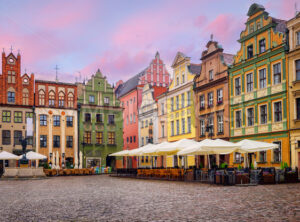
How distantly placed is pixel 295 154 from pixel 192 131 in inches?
636

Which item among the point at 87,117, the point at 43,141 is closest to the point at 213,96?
the point at 87,117

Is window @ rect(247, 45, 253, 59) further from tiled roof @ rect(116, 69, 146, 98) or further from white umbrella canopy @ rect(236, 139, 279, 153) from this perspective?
tiled roof @ rect(116, 69, 146, 98)

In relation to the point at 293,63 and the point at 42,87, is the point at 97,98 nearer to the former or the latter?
the point at 42,87

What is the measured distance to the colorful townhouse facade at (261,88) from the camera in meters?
30.4

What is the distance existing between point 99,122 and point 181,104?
50.2 ft

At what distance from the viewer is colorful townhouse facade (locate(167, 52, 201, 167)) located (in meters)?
44.2

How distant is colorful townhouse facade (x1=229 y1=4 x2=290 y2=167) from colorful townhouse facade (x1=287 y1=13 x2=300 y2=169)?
Answer: 52 centimetres

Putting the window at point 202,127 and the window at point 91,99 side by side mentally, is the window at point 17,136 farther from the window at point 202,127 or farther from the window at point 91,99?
the window at point 202,127

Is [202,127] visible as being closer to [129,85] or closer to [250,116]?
[250,116]

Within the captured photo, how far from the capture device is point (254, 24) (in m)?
34.4

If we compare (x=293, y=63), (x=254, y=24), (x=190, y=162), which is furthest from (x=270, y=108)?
(x=190, y=162)

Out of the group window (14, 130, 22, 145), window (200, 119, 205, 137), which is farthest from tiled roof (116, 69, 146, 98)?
window (200, 119, 205, 137)

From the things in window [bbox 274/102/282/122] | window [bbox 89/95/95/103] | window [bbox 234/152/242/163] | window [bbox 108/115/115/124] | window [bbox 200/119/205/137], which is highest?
window [bbox 89/95/95/103]

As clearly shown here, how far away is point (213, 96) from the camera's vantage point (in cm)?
4006
